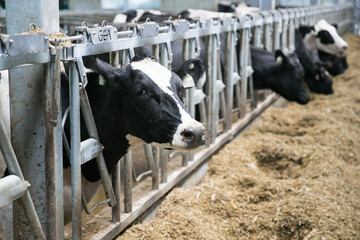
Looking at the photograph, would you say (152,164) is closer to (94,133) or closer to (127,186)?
(127,186)

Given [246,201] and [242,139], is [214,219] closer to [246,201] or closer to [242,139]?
[246,201]

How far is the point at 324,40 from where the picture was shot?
38.9ft

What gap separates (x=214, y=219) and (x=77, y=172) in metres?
1.60

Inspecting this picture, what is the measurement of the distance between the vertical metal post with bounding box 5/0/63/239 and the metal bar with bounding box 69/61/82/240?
150 millimetres

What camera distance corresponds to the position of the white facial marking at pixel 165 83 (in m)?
3.22

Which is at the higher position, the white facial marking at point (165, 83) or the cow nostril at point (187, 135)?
the white facial marking at point (165, 83)

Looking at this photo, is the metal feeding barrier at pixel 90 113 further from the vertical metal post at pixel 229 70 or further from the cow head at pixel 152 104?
the cow head at pixel 152 104

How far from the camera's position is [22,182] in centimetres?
273

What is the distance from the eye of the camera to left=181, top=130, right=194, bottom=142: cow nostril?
3.18 metres

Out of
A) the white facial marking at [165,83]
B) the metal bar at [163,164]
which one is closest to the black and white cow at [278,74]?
the metal bar at [163,164]

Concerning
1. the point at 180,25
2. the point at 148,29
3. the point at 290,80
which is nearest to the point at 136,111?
the point at 148,29

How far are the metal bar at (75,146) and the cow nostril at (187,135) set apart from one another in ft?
2.07

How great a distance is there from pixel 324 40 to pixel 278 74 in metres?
4.08

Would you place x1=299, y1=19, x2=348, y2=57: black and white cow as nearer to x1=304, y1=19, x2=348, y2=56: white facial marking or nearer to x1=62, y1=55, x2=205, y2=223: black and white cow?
x1=304, y1=19, x2=348, y2=56: white facial marking
